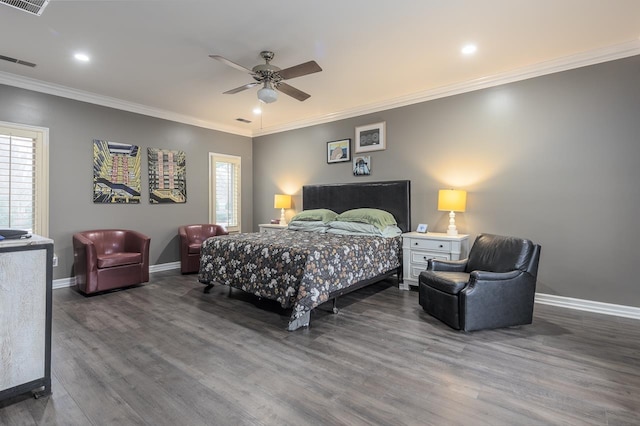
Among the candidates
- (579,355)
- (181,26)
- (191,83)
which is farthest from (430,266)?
(191,83)

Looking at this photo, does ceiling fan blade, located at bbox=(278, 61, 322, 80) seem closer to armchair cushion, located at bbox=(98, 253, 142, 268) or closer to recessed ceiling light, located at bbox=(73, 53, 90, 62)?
recessed ceiling light, located at bbox=(73, 53, 90, 62)

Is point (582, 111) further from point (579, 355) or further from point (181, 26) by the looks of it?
point (181, 26)

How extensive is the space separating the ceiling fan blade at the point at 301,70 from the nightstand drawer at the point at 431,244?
2.54m

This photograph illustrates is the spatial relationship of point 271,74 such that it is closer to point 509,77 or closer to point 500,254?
point 509,77

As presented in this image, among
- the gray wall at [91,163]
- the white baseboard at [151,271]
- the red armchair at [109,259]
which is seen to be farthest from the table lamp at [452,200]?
the white baseboard at [151,271]

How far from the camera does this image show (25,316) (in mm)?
1941

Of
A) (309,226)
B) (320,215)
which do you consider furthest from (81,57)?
(320,215)

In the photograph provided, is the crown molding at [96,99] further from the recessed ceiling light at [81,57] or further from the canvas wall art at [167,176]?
the recessed ceiling light at [81,57]

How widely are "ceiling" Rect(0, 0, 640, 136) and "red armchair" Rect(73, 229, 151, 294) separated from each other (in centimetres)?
210

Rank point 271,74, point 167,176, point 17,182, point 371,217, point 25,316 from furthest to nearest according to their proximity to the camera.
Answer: point 167,176, point 371,217, point 17,182, point 271,74, point 25,316

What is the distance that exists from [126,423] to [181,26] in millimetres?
3147

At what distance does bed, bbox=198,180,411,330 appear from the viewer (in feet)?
10.2

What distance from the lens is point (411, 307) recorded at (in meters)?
3.70

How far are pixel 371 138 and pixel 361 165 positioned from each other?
474mm
